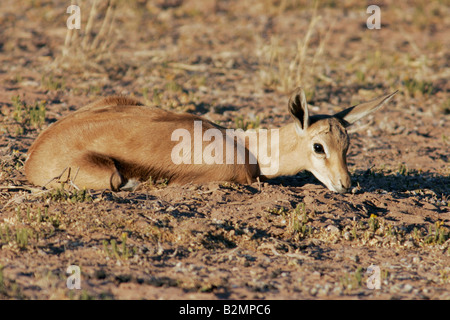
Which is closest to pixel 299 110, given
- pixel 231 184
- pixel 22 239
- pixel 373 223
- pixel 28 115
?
pixel 231 184

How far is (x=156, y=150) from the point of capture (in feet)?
23.2

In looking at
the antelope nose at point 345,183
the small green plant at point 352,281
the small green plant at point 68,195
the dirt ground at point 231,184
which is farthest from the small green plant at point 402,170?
the small green plant at point 68,195

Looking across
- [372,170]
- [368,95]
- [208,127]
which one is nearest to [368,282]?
[208,127]

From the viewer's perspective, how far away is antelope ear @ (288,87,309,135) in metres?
6.97

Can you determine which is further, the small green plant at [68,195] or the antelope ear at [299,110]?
the antelope ear at [299,110]

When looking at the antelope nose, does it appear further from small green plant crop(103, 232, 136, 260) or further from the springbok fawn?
small green plant crop(103, 232, 136, 260)

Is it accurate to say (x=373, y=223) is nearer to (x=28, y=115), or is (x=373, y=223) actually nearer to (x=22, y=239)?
(x=22, y=239)

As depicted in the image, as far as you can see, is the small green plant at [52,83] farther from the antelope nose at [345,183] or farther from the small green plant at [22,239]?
the antelope nose at [345,183]

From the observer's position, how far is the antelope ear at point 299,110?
6973 mm

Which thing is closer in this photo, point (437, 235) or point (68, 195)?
point (437, 235)

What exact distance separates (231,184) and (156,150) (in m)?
0.96

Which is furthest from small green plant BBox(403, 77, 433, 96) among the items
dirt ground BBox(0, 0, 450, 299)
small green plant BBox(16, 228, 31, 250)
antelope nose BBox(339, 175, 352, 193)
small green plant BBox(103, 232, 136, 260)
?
small green plant BBox(16, 228, 31, 250)

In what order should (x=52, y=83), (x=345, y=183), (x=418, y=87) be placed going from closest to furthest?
(x=345, y=183), (x=52, y=83), (x=418, y=87)

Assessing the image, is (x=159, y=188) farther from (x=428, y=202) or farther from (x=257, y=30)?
(x=257, y=30)
